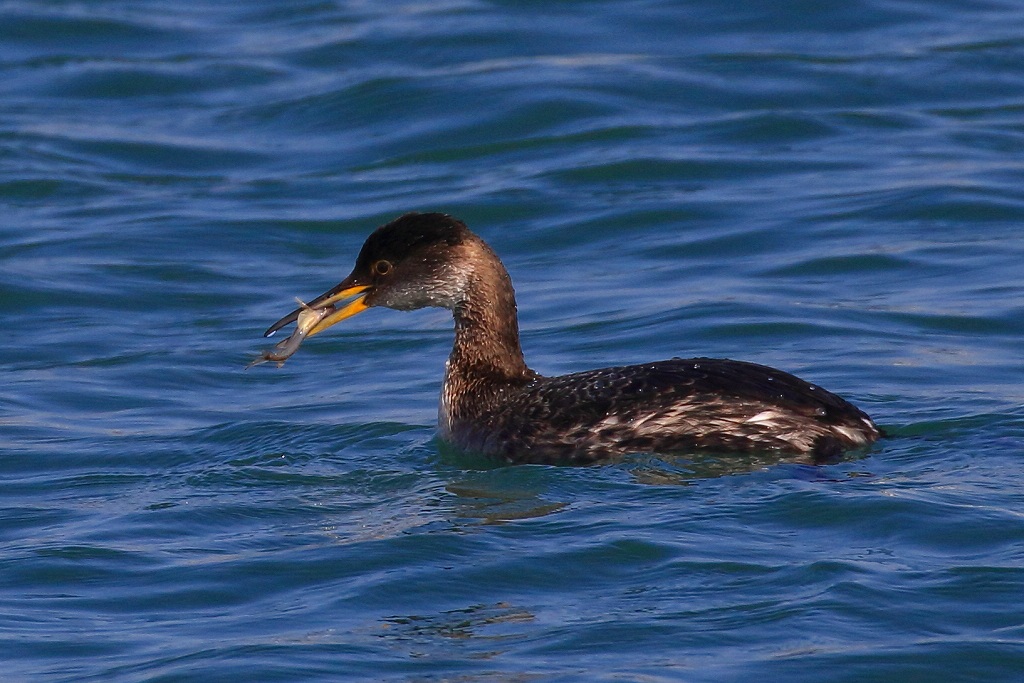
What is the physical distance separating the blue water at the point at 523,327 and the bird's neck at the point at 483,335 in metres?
0.39

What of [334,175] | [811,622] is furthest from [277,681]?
[334,175]

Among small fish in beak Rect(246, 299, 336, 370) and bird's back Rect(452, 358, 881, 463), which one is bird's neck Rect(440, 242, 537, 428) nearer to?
bird's back Rect(452, 358, 881, 463)

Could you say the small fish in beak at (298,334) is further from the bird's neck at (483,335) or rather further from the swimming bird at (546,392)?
the bird's neck at (483,335)

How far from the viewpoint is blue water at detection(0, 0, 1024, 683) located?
7125 millimetres

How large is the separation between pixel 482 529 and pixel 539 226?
7387 millimetres

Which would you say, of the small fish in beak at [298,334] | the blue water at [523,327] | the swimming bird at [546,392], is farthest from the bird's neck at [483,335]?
the small fish in beak at [298,334]

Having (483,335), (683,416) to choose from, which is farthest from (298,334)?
(683,416)

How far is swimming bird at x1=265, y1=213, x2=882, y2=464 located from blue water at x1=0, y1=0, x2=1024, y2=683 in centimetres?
15

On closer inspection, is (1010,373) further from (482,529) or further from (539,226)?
(539,226)

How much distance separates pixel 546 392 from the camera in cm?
927

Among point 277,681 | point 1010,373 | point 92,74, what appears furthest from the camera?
point 92,74

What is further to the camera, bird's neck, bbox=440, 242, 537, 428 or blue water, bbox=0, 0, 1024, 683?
bird's neck, bbox=440, 242, 537, 428

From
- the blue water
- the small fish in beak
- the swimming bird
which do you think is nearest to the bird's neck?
the swimming bird

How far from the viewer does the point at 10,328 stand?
13422 millimetres
